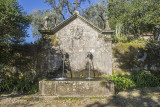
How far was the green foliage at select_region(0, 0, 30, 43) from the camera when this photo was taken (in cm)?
537

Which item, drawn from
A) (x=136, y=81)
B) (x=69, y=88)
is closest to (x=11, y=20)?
(x=69, y=88)

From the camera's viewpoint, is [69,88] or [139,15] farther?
[139,15]

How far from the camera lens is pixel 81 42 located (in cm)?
730

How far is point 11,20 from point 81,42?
3875 mm

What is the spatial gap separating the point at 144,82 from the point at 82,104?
439 cm

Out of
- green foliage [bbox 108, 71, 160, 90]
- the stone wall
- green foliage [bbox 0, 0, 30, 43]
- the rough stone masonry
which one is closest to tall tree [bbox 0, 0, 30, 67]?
green foliage [bbox 0, 0, 30, 43]

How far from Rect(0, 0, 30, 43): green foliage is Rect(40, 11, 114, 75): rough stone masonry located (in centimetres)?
131

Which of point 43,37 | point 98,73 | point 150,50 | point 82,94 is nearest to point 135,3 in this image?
point 150,50

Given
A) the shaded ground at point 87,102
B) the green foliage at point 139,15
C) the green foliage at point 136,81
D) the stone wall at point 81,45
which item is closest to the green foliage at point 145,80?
the green foliage at point 136,81

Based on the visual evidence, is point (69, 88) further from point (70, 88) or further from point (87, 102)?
point (87, 102)

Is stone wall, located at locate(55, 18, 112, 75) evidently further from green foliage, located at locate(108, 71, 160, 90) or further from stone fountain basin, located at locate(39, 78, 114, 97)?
stone fountain basin, located at locate(39, 78, 114, 97)

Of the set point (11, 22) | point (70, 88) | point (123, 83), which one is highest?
point (11, 22)

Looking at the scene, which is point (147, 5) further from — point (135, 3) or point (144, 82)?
point (144, 82)

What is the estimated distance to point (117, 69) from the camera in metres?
7.81
